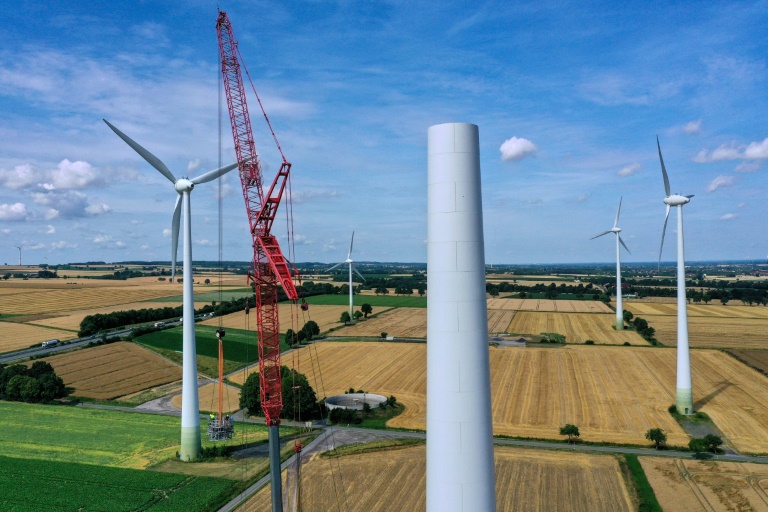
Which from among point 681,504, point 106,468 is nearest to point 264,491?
point 106,468

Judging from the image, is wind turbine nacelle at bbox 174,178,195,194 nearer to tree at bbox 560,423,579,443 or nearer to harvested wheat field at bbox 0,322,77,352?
tree at bbox 560,423,579,443

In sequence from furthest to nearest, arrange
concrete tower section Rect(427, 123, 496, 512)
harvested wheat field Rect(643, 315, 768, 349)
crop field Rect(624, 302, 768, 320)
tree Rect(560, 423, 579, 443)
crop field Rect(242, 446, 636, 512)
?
1. crop field Rect(624, 302, 768, 320)
2. harvested wheat field Rect(643, 315, 768, 349)
3. tree Rect(560, 423, 579, 443)
4. crop field Rect(242, 446, 636, 512)
5. concrete tower section Rect(427, 123, 496, 512)

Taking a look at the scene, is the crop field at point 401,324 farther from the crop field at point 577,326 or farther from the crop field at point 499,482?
the crop field at point 499,482

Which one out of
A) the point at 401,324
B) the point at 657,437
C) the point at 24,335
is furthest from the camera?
the point at 401,324

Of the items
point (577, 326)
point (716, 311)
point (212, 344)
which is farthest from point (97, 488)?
point (716, 311)

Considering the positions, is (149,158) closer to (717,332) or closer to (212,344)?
(212,344)

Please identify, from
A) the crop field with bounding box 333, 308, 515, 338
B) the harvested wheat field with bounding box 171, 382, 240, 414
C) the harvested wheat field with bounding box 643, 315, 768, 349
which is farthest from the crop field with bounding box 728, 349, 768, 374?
the harvested wheat field with bounding box 171, 382, 240, 414

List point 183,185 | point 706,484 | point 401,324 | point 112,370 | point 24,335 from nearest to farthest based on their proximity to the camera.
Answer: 1. point 706,484
2. point 183,185
3. point 112,370
4. point 24,335
5. point 401,324
